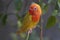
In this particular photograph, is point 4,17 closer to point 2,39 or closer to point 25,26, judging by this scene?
point 25,26

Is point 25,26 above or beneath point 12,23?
above

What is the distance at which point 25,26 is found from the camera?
19.9 inches

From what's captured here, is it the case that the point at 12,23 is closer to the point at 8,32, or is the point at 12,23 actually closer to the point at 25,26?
the point at 8,32

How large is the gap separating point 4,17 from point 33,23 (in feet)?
0.87

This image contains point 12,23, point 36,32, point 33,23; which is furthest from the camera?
point 12,23

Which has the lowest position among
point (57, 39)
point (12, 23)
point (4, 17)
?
point (57, 39)

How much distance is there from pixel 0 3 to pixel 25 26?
55cm

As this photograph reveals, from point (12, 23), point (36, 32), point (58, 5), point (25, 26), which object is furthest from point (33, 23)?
point (12, 23)

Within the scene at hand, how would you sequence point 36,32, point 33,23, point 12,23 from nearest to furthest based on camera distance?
point 33,23 < point 36,32 < point 12,23

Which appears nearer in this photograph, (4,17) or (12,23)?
(4,17)

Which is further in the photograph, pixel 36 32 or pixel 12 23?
pixel 12 23

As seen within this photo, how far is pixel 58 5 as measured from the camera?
0.64m

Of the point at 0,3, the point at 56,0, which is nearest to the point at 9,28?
the point at 0,3

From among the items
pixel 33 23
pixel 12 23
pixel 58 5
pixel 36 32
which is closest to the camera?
pixel 33 23
